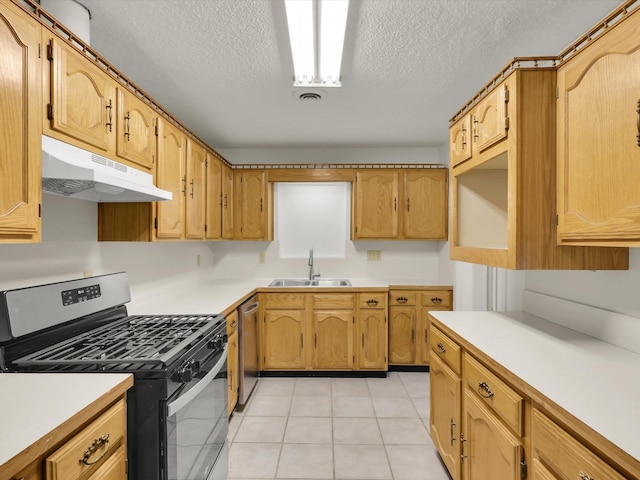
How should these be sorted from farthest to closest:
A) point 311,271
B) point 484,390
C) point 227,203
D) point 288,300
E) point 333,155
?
point 333,155
point 311,271
point 227,203
point 288,300
point 484,390

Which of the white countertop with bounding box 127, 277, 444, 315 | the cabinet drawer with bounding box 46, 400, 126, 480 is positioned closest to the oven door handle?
the cabinet drawer with bounding box 46, 400, 126, 480

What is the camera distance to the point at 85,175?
121cm

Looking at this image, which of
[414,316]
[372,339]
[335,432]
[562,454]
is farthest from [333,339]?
[562,454]

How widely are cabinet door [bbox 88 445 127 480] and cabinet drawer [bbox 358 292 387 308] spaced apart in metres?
2.31

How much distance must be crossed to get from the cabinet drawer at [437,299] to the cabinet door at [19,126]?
2948mm

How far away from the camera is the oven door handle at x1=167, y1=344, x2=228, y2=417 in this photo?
1225mm

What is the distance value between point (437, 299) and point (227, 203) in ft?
7.41

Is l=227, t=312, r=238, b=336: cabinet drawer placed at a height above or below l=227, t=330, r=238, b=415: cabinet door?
above

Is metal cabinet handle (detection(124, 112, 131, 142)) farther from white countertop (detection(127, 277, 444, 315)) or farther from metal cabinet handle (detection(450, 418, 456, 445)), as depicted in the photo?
metal cabinet handle (detection(450, 418, 456, 445))

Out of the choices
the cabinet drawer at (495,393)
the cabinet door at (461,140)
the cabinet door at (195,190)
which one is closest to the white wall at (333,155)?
the cabinet door at (195,190)

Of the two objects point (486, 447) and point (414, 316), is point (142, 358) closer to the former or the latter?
point (486, 447)

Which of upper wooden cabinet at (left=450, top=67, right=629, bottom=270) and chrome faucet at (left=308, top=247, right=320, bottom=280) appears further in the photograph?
chrome faucet at (left=308, top=247, right=320, bottom=280)

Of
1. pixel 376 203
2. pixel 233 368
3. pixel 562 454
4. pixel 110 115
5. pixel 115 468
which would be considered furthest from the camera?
pixel 376 203

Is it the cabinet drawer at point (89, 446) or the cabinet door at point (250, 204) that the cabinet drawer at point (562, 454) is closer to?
the cabinet drawer at point (89, 446)
